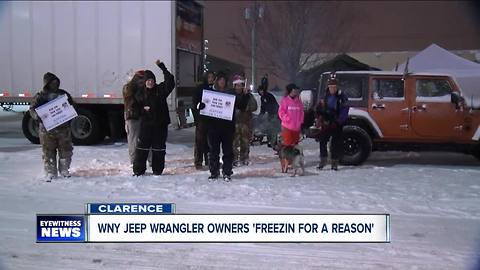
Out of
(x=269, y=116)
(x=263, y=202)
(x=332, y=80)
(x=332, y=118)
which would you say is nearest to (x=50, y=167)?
(x=263, y=202)

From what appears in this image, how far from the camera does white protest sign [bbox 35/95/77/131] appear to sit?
22.7 feet

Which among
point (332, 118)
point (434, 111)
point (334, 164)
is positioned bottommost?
point (334, 164)

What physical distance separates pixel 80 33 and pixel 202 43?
2.94 m

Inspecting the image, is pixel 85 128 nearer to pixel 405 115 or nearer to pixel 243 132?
pixel 243 132

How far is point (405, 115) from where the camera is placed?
27.9ft

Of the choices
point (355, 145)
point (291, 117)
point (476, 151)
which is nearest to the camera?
point (291, 117)

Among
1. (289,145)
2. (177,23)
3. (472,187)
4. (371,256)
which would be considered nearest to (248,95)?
(289,145)

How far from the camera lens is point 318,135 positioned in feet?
27.5

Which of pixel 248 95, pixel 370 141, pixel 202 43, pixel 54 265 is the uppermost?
pixel 202 43

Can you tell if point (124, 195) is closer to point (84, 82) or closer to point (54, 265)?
point (54, 265)

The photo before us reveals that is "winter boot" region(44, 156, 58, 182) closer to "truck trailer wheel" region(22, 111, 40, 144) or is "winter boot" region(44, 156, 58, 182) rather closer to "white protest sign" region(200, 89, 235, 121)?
"white protest sign" region(200, 89, 235, 121)

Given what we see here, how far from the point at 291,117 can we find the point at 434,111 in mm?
2552

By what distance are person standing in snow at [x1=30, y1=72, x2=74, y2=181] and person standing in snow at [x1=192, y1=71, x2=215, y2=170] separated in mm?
1819

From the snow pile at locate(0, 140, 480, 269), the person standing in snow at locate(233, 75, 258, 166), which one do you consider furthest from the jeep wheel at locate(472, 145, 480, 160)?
the person standing in snow at locate(233, 75, 258, 166)
